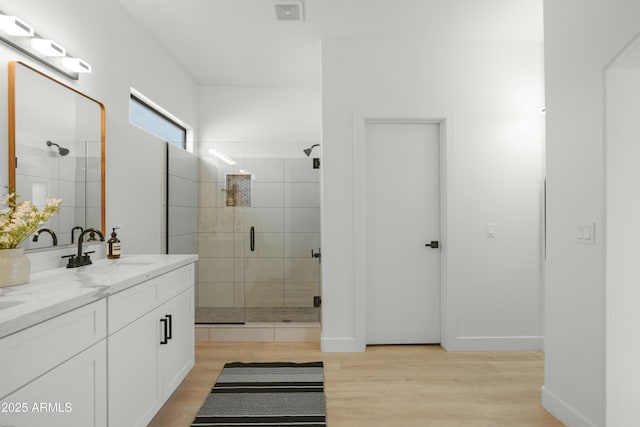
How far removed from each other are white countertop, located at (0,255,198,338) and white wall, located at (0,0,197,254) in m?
0.54

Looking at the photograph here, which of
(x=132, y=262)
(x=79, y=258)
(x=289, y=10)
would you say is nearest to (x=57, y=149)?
(x=79, y=258)

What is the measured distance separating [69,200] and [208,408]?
1443 millimetres

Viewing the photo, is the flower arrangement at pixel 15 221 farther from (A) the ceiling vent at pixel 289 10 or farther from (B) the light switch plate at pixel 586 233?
(B) the light switch plate at pixel 586 233

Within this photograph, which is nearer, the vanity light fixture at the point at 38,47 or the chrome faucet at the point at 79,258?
the vanity light fixture at the point at 38,47

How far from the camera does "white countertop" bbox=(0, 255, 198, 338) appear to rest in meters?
1.18

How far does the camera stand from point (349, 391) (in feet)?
8.77

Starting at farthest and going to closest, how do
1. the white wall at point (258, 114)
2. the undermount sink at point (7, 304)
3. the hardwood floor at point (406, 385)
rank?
the white wall at point (258, 114) → the hardwood floor at point (406, 385) → the undermount sink at point (7, 304)

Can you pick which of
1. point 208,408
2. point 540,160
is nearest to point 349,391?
point 208,408

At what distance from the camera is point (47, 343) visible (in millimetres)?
1264

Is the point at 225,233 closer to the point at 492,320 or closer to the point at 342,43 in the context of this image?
the point at 342,43

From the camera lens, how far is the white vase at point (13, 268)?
1.61m

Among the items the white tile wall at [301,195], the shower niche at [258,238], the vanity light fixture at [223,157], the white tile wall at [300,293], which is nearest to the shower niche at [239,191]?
the shower niche at [258,238]

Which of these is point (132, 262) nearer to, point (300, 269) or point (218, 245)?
point (218, 245)

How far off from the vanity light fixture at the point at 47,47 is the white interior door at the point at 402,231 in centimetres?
229
